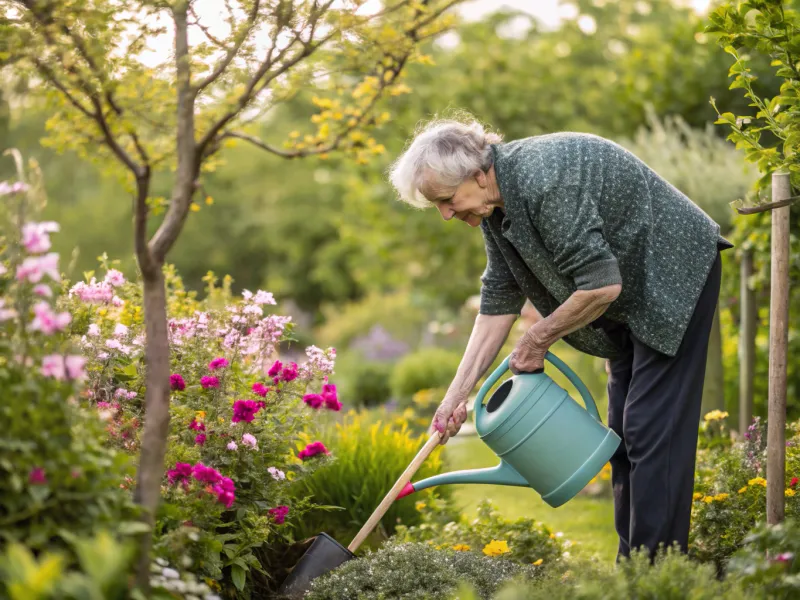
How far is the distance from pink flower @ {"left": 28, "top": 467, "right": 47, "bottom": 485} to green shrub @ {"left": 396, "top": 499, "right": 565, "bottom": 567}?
1.50 metres

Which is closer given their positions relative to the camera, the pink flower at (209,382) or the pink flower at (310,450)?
the pink flower at (209,382)

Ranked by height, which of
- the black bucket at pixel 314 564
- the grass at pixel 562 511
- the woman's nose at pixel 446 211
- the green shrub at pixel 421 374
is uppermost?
the woman's nose at pixel 446 211

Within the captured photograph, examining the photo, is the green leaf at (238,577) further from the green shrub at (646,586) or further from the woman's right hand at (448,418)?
the green shrub at (646,586)

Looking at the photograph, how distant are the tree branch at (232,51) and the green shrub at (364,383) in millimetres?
6513

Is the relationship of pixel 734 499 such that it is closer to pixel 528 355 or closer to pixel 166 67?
A: pixel 528 355

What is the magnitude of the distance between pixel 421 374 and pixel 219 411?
549 cm

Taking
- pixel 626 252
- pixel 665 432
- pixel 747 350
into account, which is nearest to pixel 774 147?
pixel 626 252

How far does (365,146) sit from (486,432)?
1.68m

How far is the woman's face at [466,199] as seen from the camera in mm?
2520

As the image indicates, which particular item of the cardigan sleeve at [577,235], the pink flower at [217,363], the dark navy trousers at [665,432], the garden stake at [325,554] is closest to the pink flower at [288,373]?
the pink flower at [217,363]

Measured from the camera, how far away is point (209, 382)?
270 centimetres

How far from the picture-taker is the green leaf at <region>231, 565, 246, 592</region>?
2455mm

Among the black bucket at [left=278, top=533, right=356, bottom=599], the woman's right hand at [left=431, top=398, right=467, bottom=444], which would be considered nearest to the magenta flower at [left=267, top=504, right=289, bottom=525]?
the black bucket at [left=278, top=533, right=356, bottom=599]

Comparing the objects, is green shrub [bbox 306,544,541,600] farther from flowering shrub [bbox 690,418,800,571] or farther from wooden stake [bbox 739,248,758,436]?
wooden stake [bbox 739,248,758,436]
